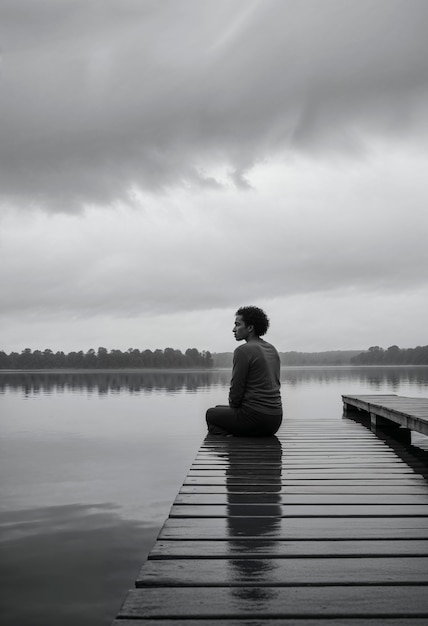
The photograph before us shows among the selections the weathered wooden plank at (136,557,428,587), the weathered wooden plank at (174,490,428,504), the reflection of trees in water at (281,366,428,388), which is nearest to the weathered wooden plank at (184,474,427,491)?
the weathered wooden plank at (174,490,428,504)

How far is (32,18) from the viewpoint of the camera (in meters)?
16.6

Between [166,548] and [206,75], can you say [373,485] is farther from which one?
[206,75]

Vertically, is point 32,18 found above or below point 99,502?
above

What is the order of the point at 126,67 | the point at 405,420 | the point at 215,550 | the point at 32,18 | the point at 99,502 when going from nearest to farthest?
the point at 215,550, the point at 405,420, the point at 99,502, the point at 32,18, the point at 126,67

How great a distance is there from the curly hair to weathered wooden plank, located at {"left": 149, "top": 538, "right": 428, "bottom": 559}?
148 inches

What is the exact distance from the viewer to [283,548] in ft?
9.85

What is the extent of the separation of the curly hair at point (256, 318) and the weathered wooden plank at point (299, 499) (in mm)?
2742

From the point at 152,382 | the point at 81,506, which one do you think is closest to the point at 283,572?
the point at 81,506

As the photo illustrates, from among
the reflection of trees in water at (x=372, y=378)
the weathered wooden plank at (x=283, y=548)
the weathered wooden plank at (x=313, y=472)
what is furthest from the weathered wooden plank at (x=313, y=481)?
the reflection of trees in water at (x=372, y=378)

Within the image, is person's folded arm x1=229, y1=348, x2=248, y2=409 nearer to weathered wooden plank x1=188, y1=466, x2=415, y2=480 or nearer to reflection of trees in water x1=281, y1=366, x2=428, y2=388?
weathered wooden plank x1=188, y1=466, x2=415, y2=480

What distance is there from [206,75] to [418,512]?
21735 millimetres

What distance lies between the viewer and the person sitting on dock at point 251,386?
6.37m

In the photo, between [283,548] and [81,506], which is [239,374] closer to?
[283,548]

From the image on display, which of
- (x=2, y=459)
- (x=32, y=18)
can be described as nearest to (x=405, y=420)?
(x=2, y=459)
